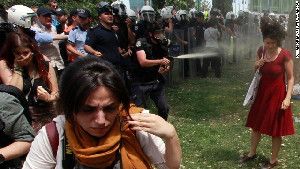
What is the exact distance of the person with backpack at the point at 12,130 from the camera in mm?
2488

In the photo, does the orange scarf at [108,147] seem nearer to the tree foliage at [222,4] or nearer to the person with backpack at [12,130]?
the person with backpack at [12,130]

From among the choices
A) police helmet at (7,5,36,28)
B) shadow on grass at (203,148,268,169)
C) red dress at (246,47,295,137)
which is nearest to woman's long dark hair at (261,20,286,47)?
red dress at (246,47,295,137)

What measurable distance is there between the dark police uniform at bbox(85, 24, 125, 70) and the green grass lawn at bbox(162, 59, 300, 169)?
1.73 meters

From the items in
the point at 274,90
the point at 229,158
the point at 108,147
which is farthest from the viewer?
the point at 229,158

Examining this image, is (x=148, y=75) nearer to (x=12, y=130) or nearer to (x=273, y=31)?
(x=273, y=31)

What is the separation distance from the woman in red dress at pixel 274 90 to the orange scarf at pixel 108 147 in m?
4.09

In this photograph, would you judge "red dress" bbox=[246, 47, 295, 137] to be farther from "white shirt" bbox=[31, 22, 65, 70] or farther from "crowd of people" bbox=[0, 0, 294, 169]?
"white shirt" bbox=[31, 22, 65, 70]

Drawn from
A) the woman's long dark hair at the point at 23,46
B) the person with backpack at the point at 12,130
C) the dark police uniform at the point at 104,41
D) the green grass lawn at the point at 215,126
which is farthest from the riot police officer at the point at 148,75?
the person with backpack at the point at 12,130

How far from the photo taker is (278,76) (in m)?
5.88

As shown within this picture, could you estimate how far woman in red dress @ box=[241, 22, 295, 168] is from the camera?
5.75 meters

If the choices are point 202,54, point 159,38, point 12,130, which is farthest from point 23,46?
point 202,54

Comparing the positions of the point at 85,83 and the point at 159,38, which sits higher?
the point at 85,83

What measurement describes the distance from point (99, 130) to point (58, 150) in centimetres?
19

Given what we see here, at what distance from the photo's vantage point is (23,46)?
3.66 meters
